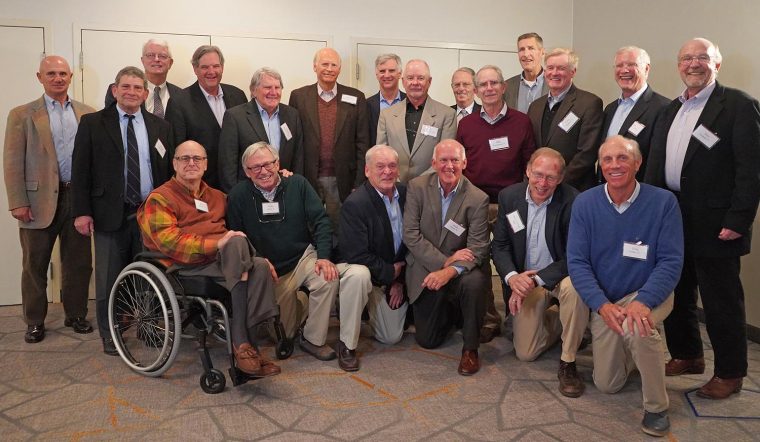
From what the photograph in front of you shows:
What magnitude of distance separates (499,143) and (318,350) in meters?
1.66

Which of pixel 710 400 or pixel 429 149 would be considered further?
pixel 429 149

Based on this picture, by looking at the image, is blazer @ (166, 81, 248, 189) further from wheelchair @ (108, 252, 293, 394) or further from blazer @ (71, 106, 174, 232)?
wheelchair @ (108, 252, 293, 394)

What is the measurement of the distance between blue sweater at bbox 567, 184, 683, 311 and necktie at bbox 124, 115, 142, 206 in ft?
8.05

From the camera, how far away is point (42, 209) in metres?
3.95

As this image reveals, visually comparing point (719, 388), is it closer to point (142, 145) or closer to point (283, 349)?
point (283, 349)

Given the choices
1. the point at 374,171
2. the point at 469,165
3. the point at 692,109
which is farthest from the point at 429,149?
the point at 692,109

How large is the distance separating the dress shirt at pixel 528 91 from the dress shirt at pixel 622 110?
93 cm

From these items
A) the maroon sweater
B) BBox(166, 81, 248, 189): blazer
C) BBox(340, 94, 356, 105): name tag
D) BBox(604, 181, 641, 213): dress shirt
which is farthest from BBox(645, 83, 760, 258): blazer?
BBox(166, 81, 248, 189): blazer

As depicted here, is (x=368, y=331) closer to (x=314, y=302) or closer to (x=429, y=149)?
(x=314, y=302)

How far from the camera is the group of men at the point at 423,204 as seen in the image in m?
2.99

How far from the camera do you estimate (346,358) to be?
3.50m

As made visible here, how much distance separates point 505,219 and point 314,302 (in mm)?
1187

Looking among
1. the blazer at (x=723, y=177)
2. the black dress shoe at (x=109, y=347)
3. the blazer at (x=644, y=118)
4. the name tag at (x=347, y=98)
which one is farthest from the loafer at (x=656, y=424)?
the black dress shoe at (x=109, y=347)

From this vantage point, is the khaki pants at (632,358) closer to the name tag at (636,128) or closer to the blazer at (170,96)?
the name tag at (636,128)
